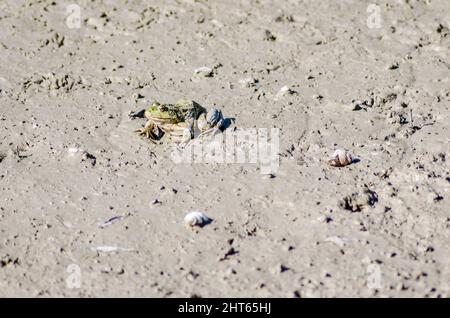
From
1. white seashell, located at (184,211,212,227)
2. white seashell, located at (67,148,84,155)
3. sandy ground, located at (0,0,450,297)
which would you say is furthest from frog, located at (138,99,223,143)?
white seashell, located at (184,211,212,227)

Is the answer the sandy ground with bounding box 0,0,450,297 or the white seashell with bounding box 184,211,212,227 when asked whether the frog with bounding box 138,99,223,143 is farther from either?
the white seashell with bounding box 184,211,212,227

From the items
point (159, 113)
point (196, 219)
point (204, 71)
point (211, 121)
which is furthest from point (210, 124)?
point (196, 219)

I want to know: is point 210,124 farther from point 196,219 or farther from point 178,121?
point 196,219

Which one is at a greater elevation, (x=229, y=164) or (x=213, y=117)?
(x=213, y=117)

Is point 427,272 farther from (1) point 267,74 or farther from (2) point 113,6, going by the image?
(2) point 113,6

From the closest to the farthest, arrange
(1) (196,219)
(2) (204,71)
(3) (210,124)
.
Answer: (1) (196,219) < (3) (210,124) < (2) (204,71)
